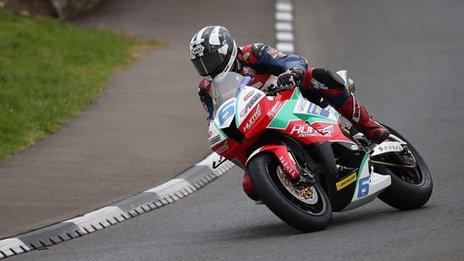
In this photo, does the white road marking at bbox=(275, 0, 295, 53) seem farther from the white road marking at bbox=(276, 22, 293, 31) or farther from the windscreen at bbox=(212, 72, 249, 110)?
the windscreen at bbox=(212, 72, 249, 110)

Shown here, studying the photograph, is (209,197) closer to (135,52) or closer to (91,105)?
(91,105)

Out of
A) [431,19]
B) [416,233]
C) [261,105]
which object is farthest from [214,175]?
[431,19]

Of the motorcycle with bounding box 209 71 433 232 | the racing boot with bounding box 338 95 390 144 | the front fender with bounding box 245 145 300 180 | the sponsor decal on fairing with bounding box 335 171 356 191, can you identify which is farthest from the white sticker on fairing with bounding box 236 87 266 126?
the racing boot with bounding box 338 95 390 144

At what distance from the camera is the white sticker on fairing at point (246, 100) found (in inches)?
322

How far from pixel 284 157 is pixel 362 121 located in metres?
1.54

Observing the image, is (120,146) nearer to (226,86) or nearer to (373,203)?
(373,203)

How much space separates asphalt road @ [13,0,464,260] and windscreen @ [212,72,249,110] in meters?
1.05

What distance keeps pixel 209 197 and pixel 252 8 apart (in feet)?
34.9

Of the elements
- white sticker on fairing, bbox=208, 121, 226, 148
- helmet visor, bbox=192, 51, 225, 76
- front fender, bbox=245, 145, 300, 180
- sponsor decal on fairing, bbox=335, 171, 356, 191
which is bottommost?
sponsor decal on fairing, bbox=335, 171, 356, 191

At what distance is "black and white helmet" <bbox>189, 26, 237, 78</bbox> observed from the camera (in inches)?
333

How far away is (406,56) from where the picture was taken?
1711cm

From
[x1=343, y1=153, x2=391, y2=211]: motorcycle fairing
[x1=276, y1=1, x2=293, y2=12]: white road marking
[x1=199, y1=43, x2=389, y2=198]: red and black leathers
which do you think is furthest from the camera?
[x1=276, y1=1, x2=293, y2=12]: white road marking

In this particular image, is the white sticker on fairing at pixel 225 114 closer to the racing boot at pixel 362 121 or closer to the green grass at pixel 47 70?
the racing boot at pixel 362 121

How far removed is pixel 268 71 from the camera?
29.2 feet
